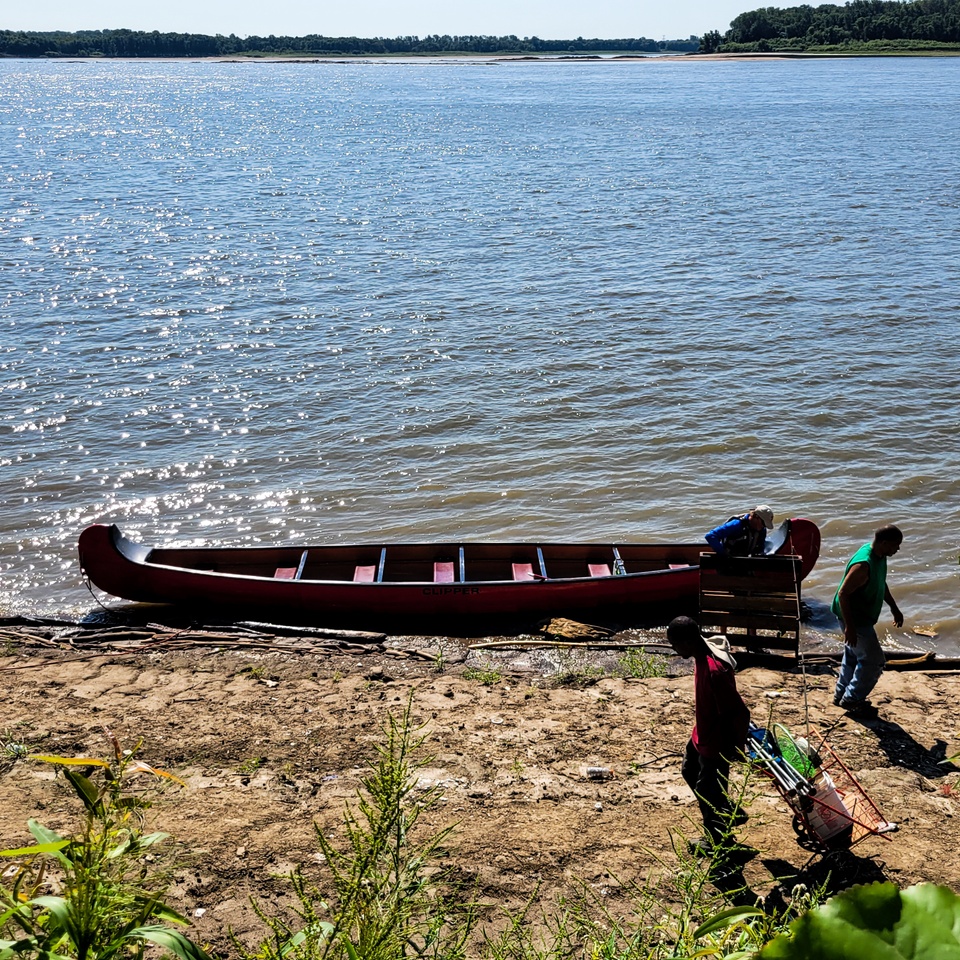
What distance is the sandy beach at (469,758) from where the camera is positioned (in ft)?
19.6

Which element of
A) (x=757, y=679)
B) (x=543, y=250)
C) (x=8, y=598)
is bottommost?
(x=8, y=598)

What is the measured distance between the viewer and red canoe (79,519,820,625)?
12.1 m

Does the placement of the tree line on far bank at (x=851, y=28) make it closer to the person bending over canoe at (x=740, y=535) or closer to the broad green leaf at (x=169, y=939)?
the person bending over canoe at (x=740, y=535)

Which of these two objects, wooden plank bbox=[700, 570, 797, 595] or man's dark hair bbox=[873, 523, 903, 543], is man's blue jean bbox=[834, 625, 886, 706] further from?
wooden plank bbox=[700, 570, 797, 595]

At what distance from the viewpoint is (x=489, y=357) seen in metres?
21.5

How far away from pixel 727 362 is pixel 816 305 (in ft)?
16.8

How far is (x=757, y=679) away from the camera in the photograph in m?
9.64

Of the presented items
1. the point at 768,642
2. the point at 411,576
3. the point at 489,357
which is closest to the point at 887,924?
the point at 768,642

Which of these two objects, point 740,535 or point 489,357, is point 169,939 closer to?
point 740,535

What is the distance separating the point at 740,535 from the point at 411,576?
15.3ft

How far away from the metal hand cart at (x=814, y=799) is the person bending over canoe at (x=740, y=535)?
155 inches

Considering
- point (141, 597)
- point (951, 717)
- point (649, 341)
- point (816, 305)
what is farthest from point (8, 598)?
point (816, 305)

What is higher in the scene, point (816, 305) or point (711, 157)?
point (711, 157)

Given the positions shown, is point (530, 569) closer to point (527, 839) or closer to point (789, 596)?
point (789, 596)
